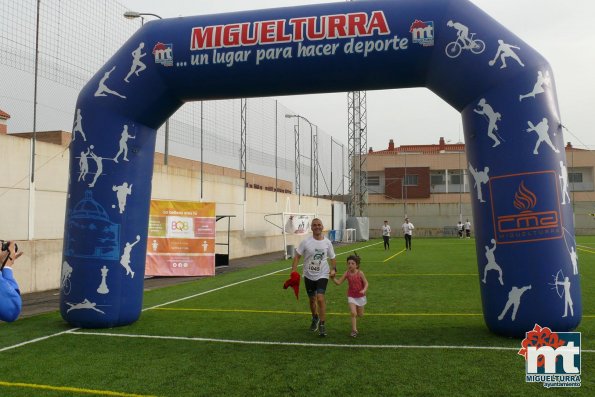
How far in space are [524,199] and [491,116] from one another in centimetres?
120

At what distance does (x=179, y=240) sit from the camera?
16.1 m

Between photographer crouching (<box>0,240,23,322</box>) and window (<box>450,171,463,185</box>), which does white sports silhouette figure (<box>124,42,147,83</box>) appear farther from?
window (<box>450,171,463,185</box>)

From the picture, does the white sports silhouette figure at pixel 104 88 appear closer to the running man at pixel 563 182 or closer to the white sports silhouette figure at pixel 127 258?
the white sports silhouette figure at pixel 127 258

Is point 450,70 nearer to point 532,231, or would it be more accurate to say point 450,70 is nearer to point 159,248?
point 532,231

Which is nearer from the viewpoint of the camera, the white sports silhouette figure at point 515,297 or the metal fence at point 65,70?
the white sports silhouette figure at point 515,297

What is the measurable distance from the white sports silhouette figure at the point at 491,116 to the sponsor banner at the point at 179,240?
11.3 m

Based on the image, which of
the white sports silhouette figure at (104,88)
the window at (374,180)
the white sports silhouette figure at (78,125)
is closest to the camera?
the white sports silhouette figure at (104,88)

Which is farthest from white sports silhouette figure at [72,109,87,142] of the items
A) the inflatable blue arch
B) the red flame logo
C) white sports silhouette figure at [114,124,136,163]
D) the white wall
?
the red flame logo

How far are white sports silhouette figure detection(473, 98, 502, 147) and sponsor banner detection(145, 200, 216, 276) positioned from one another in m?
11.3

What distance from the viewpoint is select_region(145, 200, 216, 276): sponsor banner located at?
15.8 m

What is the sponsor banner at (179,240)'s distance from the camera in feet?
51.8

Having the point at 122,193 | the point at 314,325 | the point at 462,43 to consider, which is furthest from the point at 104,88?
the point at 462,43

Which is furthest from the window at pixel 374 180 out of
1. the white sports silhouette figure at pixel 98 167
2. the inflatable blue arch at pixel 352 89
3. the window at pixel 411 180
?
the white sports silhouette figure at pixel 98 167

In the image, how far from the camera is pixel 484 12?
693 cm
